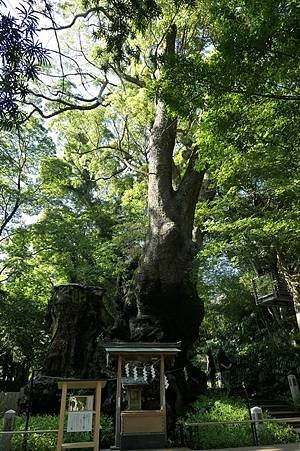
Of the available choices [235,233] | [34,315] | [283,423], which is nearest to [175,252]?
[235,233]

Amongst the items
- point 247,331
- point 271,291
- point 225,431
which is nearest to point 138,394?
point 225,431

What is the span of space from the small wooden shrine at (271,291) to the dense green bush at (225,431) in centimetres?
654

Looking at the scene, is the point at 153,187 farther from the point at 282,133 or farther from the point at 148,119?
the point at 282,133

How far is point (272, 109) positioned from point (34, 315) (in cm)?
1446

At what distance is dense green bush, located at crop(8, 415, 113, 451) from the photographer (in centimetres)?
673

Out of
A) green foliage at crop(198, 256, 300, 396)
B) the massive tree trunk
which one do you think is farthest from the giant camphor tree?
green foliage at crop(198, 256, 300, 396)

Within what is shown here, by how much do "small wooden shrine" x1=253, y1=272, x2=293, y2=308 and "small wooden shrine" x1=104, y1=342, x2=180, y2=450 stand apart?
758 cm

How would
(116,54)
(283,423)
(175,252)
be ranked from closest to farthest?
(116,54) < (283,423) < (175,252)

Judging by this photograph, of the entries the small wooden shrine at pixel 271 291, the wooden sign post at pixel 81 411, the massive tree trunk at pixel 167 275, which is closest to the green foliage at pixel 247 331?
the small wooden shrine at pixel 271 291

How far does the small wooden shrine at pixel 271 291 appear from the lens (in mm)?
14375

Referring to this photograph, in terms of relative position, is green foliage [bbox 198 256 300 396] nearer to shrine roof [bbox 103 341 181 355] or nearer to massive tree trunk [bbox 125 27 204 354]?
massive tree trunk [bbox 125 27 204 354]

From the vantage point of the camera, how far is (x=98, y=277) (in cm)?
1470

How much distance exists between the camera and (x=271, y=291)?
14.5 m

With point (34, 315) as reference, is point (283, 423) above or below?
below
